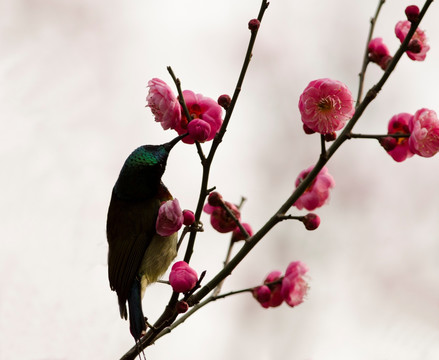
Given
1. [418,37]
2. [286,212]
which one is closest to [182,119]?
[286,212]

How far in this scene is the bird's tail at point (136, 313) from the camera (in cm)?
199

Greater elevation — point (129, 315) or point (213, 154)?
point (213, 154)

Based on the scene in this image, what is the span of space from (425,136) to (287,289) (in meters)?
0.85

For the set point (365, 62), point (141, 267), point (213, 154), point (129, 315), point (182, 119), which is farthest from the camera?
point (141, 267)

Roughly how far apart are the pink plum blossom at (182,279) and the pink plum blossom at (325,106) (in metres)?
0.63

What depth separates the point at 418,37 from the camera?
85.8 inches

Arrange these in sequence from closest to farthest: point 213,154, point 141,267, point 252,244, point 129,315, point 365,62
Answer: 1. point 213,154
2. point 252,244
3. point 129,315
4. point 365,62
5. point 141,267

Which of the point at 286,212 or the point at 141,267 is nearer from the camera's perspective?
the point at 286,212

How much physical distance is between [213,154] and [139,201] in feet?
3.25

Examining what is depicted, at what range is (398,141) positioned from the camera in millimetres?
2119

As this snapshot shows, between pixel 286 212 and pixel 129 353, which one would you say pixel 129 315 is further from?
pixel 286 212

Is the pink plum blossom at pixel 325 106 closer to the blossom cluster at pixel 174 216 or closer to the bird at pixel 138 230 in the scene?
the blossom cluster at pixel 174 216

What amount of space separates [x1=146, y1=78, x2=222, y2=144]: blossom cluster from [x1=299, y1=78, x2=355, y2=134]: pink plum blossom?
1.08ft

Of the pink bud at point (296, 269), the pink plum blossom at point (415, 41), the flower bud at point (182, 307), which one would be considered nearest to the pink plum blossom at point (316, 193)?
the pink bud at point (296, 269)
